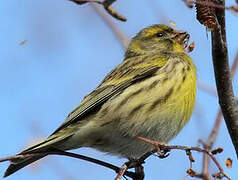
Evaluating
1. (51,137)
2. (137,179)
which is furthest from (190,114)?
(51,137)

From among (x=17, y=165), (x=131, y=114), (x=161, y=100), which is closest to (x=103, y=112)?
(x=131, y=114)

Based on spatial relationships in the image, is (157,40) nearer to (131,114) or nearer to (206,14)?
(131,114)

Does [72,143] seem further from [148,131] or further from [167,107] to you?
[167,107]

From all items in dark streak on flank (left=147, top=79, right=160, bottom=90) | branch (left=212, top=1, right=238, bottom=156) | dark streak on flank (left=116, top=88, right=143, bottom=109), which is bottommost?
branch (left=212, top=1, right=238, bottom=156)

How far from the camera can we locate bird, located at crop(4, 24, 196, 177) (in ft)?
14.8

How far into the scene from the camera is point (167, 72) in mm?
5023

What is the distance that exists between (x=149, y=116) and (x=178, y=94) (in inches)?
16.8

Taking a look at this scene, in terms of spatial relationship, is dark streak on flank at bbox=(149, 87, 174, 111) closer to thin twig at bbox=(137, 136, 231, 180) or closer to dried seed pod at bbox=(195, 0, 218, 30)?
thin twig at bbox=(137, 136, 231, 180)

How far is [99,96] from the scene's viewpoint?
194 inches

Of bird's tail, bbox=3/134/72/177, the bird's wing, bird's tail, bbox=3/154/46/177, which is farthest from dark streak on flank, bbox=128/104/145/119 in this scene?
bird's tail, bbox=3/154/46/177

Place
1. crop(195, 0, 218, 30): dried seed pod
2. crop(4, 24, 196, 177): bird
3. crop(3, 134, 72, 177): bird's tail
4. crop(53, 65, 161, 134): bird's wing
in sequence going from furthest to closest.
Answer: crop(53, 65, 161, 134): bird's wing → crop(4, 24, 196, 177): bird → crop(3, 134, 72, 177): bird's tail → crop(195, 0, 218, 30): dried seed pod

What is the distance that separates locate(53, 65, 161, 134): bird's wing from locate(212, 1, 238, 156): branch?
1.82 metres

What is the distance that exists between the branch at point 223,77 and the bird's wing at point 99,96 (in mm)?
1822

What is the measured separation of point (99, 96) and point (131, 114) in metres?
0.55
